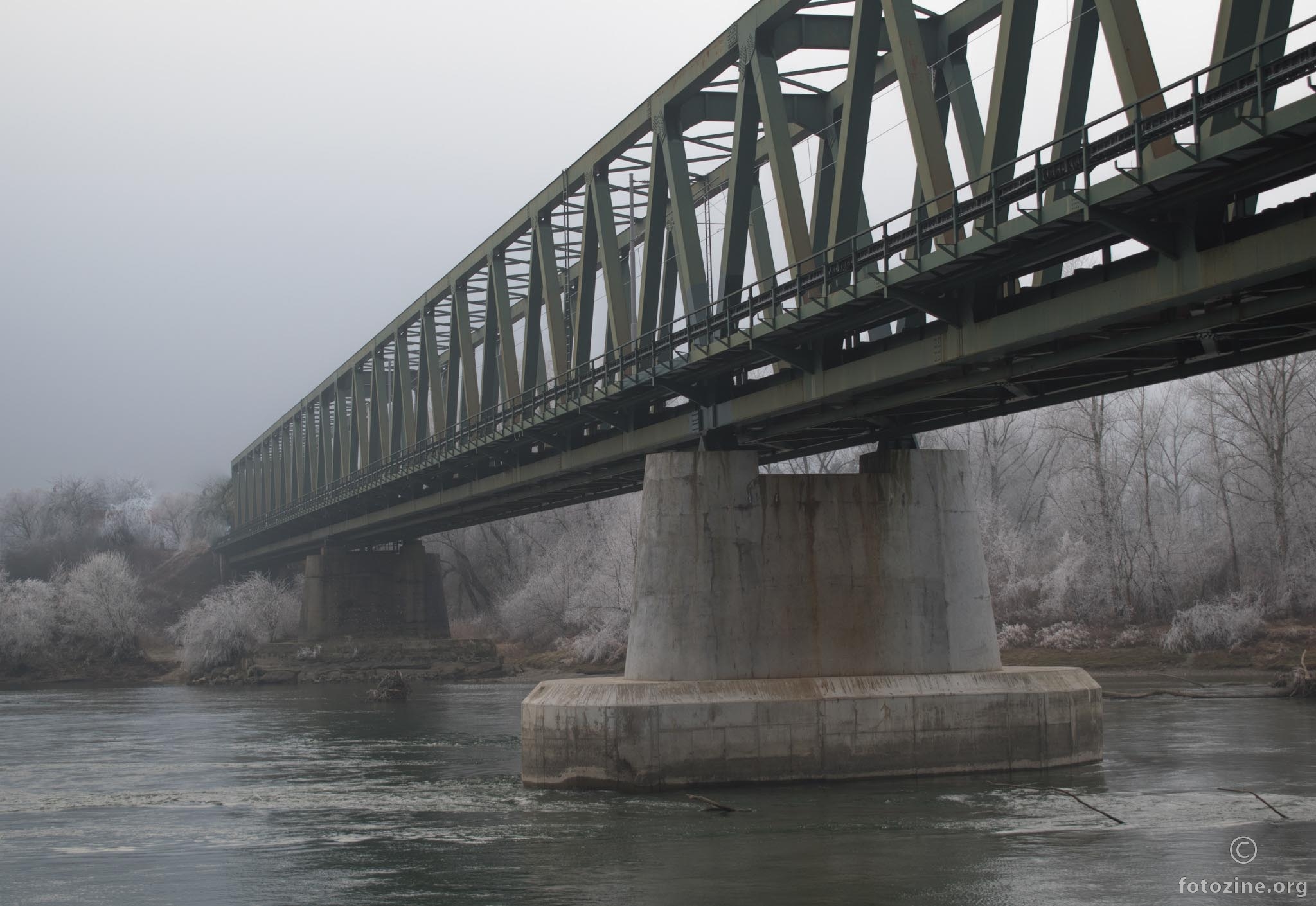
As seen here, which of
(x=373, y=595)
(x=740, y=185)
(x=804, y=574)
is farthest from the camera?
(x=373, y=595)

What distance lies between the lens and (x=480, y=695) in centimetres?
5953

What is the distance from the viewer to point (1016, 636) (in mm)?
62094

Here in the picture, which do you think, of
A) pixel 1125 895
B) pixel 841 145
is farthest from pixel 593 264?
pixel 1125 895

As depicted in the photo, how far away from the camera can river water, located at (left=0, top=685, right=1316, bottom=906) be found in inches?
674

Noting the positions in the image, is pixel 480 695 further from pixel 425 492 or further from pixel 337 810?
pixel 337 810

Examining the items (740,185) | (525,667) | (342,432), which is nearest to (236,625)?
(342,432)

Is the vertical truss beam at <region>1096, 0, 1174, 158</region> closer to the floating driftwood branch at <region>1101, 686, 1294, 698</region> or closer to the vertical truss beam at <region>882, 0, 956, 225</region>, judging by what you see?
the vertical truss beam at <region>882, 0, 956, 225</region>

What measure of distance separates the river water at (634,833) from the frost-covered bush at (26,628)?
54751 mm

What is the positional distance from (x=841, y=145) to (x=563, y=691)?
37.6 ft

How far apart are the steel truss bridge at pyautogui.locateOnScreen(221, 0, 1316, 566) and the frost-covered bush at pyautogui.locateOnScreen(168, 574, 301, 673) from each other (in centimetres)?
4322

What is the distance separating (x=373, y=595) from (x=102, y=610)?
19041mm

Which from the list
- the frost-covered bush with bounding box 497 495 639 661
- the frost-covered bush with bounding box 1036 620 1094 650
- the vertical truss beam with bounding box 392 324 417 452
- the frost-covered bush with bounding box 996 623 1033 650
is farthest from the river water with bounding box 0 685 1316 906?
the frost-covered bush with bounding box 497 495 639 661

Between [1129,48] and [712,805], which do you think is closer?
[1129,48]

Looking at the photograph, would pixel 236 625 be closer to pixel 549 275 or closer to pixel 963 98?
pixel 549 275
